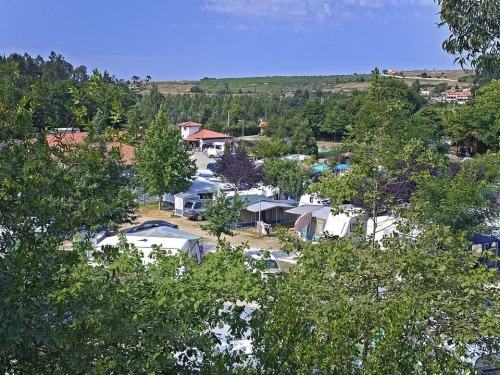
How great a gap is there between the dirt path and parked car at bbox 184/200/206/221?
0.97 ft

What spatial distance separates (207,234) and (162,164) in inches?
228

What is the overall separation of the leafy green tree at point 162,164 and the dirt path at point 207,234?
3.68ft

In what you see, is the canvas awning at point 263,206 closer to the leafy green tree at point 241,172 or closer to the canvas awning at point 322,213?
the canvas awning at point 322,213

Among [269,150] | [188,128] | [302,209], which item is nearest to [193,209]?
[302,209]

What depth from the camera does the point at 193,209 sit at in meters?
24.1

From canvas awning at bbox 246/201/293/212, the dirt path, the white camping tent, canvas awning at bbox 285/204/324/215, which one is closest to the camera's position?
the white camping tent

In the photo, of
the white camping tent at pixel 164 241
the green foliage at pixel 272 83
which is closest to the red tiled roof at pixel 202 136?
the white camping tent at pixel 164 241

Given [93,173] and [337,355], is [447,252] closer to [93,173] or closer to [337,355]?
[337,355]

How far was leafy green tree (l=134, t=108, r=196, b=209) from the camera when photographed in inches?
980

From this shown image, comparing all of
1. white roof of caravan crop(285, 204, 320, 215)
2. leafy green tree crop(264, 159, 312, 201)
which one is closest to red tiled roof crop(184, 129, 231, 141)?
leafy green tree crop(264, 159, 312, 201)

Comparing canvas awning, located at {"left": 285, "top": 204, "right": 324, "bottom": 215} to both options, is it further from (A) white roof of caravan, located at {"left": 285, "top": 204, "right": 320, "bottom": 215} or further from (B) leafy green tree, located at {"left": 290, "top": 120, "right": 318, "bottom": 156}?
(B) leafy green tree, located at {"left": 290, "top": 120, "right": 318, "bottom": 156}

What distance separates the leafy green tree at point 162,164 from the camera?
2489 cm

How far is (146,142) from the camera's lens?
25.7 m

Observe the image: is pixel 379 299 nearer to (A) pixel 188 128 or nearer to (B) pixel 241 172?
(B) pixel 241 172
